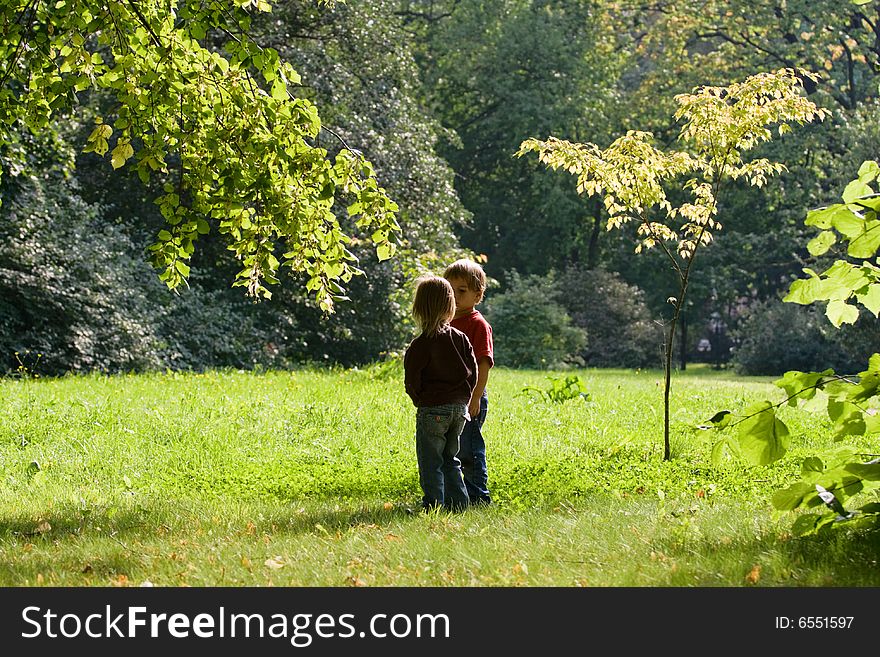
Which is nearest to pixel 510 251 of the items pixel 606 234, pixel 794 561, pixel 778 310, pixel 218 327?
pixel 606 234

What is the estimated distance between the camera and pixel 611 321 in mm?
29297

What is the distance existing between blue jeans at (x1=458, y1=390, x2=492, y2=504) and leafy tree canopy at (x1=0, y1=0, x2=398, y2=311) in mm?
1271

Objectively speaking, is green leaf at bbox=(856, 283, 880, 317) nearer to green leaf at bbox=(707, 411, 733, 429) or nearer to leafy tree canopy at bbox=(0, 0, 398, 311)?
green leaf at bbox=(707, 411, 733, 429)

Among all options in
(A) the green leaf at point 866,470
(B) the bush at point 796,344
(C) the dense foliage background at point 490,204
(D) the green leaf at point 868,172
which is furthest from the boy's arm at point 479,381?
(B) the bush at point 796,344

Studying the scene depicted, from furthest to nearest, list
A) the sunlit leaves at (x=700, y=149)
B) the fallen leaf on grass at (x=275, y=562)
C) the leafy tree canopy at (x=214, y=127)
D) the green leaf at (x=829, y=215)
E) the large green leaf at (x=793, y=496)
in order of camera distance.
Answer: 1. the sunlit leaves at (x=700, y=149)
2. the leafy tree canopy at (x=214, y=127)
3. the fallen leaf on grass at (x=275, y=562)
4. the large green leaf at (x=793, y=496)
5. the green leaf at (x=829, y=215)

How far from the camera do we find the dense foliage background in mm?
16125

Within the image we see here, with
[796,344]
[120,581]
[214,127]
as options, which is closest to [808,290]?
[120,581]

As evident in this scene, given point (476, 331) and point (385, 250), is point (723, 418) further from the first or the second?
point (385, 250)

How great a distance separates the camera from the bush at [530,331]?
86.8 ft

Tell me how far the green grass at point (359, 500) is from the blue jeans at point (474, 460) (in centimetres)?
20

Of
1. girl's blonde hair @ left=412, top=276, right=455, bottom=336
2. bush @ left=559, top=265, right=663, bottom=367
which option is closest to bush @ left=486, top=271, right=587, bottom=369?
bush @ left=559, top=265, right=663, bottom=367

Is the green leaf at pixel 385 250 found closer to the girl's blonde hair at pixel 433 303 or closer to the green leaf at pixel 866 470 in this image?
the girl's blonde hair at pixel 433 303

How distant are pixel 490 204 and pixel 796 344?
10922 mm
